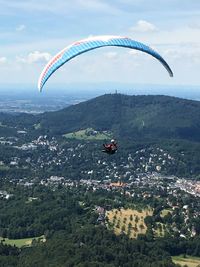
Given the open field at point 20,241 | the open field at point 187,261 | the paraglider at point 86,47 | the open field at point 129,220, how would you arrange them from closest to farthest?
the paraglider at point 86,47 → the open field at point 187,261 → the open field at point 20,241 → the open field at point 129,220

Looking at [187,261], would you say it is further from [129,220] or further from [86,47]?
[86,47]

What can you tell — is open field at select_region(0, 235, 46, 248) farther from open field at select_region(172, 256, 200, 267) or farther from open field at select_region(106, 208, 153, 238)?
open field at select_region(172, 256, 200, 267)

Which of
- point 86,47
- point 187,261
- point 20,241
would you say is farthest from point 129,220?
point 86,47

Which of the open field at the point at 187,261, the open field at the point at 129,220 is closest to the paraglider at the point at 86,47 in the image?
the open field at the point at 187,261

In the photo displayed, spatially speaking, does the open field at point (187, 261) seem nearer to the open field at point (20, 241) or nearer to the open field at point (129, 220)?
the open field at point (129, 220)

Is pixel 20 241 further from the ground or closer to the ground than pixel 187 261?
closer to the ground

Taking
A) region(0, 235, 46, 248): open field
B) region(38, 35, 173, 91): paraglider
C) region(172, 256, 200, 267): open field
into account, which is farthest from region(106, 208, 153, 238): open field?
region(38, 35, 173, 91): paraglider

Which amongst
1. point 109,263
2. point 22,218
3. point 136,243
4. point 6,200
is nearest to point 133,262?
point 109,263
